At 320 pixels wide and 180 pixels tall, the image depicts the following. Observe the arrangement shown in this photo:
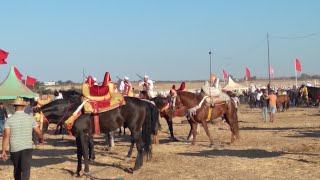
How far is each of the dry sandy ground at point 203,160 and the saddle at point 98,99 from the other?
140cm

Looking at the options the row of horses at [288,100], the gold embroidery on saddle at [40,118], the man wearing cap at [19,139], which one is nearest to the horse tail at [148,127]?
the gold embroidery on saddle at [40,118]

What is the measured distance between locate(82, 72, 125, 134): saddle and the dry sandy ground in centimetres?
140

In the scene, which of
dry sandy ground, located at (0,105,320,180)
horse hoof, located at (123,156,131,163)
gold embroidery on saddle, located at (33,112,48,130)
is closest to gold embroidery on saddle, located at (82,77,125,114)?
dry sandy ground, located at (0,105,320,180)

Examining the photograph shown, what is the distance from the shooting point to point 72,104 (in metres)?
11.6

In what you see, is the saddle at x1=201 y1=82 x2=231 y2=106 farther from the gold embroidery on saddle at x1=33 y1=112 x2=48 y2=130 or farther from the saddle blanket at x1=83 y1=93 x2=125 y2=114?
the gold embroidery on saddle at x1=33 y1=112 x2=48 y2=130

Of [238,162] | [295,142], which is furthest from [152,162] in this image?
[295,142]

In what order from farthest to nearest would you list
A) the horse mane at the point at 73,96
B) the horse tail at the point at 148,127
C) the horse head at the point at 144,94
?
the horse head at the point at 144,94, the horse mane at the point at 73,96, the horse tail at the point at 148,127

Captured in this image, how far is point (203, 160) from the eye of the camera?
11.3 meters

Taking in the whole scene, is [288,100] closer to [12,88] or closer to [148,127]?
[12,88]

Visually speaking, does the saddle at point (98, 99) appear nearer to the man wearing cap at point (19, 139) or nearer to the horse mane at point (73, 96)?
the horse mane at point (73, 96)

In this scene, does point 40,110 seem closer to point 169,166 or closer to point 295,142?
point 169,166

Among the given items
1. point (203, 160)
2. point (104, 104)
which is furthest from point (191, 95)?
point (104, 104)

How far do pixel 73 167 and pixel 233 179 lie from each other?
412 centimetres

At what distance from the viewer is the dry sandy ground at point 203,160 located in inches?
381
